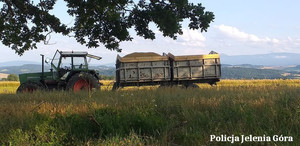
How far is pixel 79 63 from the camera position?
11984 millimetres

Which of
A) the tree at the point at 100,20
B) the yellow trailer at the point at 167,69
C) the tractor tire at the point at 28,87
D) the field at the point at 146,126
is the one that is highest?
the tree at the point at 100,20

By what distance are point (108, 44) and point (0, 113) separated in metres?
5.36

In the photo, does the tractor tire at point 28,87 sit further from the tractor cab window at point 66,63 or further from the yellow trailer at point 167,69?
the yellow trailer at point 167,69

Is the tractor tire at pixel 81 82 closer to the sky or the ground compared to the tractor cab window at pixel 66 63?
closer to the ground

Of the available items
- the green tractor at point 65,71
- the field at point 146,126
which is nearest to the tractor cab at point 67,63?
the green tractor at point 65,71

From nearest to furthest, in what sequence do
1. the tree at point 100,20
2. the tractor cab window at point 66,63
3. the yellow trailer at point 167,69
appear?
1. the tree at point 100,20
2. the tractor cab window at point 66,63
3. the yellow trailer at point 167,69

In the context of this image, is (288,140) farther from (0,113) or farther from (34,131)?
(0,113)

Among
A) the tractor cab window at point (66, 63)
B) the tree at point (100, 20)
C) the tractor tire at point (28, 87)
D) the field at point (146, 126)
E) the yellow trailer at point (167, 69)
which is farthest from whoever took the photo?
the yellow trailer at point (167, 69)

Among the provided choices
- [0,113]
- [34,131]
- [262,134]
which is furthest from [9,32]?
[262,134]

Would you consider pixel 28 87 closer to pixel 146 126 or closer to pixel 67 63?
pixel 67 63

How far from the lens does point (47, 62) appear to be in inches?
462

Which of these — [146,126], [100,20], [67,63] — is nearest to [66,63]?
[67,63]

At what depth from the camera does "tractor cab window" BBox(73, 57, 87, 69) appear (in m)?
11.9

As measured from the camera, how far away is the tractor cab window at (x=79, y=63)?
39.1ft
